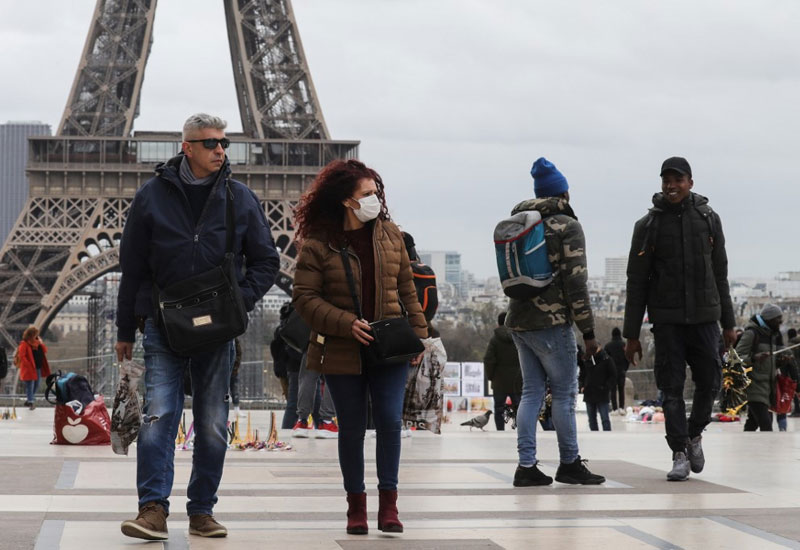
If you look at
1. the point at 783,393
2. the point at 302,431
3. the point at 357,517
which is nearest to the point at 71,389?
the point at 302,431

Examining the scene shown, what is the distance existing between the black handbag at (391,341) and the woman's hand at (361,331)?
0.09ft

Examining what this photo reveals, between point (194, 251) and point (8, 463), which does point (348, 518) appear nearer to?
point (194, 251)

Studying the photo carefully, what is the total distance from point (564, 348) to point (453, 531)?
2.13m

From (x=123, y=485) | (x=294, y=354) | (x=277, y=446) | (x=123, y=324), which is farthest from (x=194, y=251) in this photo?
(x=294, y=354)

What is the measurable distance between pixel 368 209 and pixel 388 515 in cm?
137

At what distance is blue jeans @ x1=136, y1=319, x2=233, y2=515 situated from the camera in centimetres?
643

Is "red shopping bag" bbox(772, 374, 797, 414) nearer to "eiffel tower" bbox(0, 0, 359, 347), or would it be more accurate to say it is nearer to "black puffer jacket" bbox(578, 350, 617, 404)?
"black puffer jacket" bbox(578, 350, 617, 404)

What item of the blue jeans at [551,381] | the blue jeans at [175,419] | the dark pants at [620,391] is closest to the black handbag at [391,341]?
the blue jeans at [175,419]

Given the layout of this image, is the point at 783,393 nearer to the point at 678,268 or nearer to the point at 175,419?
the point at 678,268

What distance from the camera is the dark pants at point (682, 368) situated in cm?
874

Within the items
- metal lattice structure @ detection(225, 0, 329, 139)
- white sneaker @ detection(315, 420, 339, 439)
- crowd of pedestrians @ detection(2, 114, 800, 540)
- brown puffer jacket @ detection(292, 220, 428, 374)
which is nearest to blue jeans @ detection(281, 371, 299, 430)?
white sneaker @ detection(315, 420, 339, 439)

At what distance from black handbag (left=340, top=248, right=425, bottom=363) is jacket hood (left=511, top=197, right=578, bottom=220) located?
226 centimetres

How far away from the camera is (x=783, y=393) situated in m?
16.3

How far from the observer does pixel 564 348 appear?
27.8 feet
